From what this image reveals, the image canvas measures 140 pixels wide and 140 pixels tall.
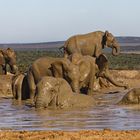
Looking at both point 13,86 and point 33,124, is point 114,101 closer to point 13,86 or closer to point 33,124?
point 13,86

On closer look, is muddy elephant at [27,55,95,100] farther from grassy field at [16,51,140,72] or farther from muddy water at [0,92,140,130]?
grassy field at [16,51,140,72]

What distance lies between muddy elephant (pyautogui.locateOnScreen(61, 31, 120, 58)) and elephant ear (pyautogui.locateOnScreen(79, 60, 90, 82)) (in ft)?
18.7

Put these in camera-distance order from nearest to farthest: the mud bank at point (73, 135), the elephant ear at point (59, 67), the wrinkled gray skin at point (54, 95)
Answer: the mud bank at point (73, 135) → the wrinkled gray skin at point (54, 95) → the elephant ear at point (59, 67)

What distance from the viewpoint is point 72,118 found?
45.5 ft

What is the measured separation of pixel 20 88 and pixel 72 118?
642 centimetres

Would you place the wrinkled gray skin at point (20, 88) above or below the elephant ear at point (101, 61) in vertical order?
below

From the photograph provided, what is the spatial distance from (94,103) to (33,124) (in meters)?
4.37

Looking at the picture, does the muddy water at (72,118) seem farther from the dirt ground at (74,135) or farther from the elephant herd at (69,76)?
the dirt ground at (74,135)

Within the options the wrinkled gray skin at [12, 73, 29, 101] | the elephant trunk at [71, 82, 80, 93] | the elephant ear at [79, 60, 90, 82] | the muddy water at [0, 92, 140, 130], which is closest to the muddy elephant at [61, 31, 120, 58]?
the wrinkled gray skin at [12, 73, 29, 101]

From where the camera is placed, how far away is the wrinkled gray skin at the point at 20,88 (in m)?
20.1

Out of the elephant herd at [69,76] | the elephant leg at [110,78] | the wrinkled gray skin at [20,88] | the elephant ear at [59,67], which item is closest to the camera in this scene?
the elephant herd at [69,76]

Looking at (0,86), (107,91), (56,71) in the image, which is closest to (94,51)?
(107,91)

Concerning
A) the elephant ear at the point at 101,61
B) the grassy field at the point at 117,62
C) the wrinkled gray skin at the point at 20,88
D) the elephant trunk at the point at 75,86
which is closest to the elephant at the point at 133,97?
the elephant trunk at the point at 75,86

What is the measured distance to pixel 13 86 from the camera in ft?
67.2
